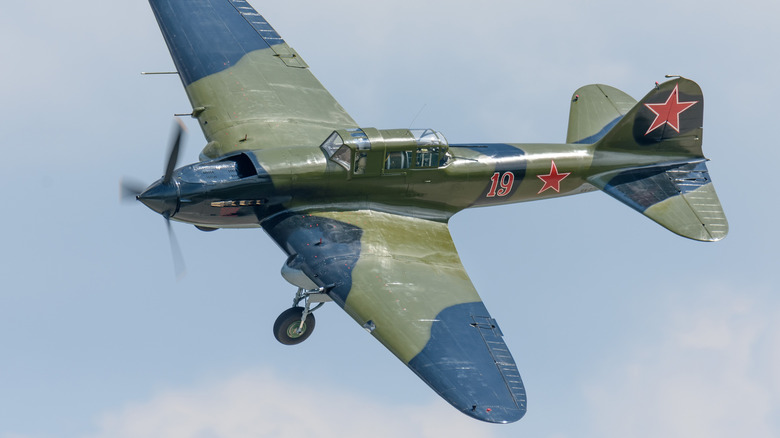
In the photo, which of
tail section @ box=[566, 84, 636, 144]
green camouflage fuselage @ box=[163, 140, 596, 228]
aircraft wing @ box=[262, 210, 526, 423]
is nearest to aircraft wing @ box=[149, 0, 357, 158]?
green camouflage fuselage @ box=[163, 140, 596, 228]

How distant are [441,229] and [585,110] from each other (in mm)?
5349

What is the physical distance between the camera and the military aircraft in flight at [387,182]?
67.5 ft

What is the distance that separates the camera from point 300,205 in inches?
902

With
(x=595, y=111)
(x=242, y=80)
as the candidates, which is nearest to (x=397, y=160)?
(x=242, y=80)

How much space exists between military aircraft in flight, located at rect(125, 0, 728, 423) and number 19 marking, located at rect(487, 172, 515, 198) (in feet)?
0.09

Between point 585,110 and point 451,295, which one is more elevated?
point 585,110

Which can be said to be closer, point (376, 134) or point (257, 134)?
point (376, 134)

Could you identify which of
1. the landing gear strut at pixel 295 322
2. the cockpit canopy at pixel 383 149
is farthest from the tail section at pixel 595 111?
the landing gear strut at pixel 295 322

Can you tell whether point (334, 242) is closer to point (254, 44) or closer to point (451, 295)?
point (451, 295)

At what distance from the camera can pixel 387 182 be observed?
2333cm

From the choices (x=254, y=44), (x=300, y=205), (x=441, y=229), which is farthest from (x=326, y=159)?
(x=254, y=44)

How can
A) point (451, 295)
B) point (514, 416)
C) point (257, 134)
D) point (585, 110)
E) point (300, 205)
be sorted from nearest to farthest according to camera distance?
point (514, 416) → point (451, 295) → point (300, 205) → point (257, 134) → point (585, 110)

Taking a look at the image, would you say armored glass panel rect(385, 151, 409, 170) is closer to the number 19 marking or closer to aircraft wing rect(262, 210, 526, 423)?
aircraft wing rect(262, 210, 526, 423)

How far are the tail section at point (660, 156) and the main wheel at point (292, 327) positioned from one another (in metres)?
7.31
